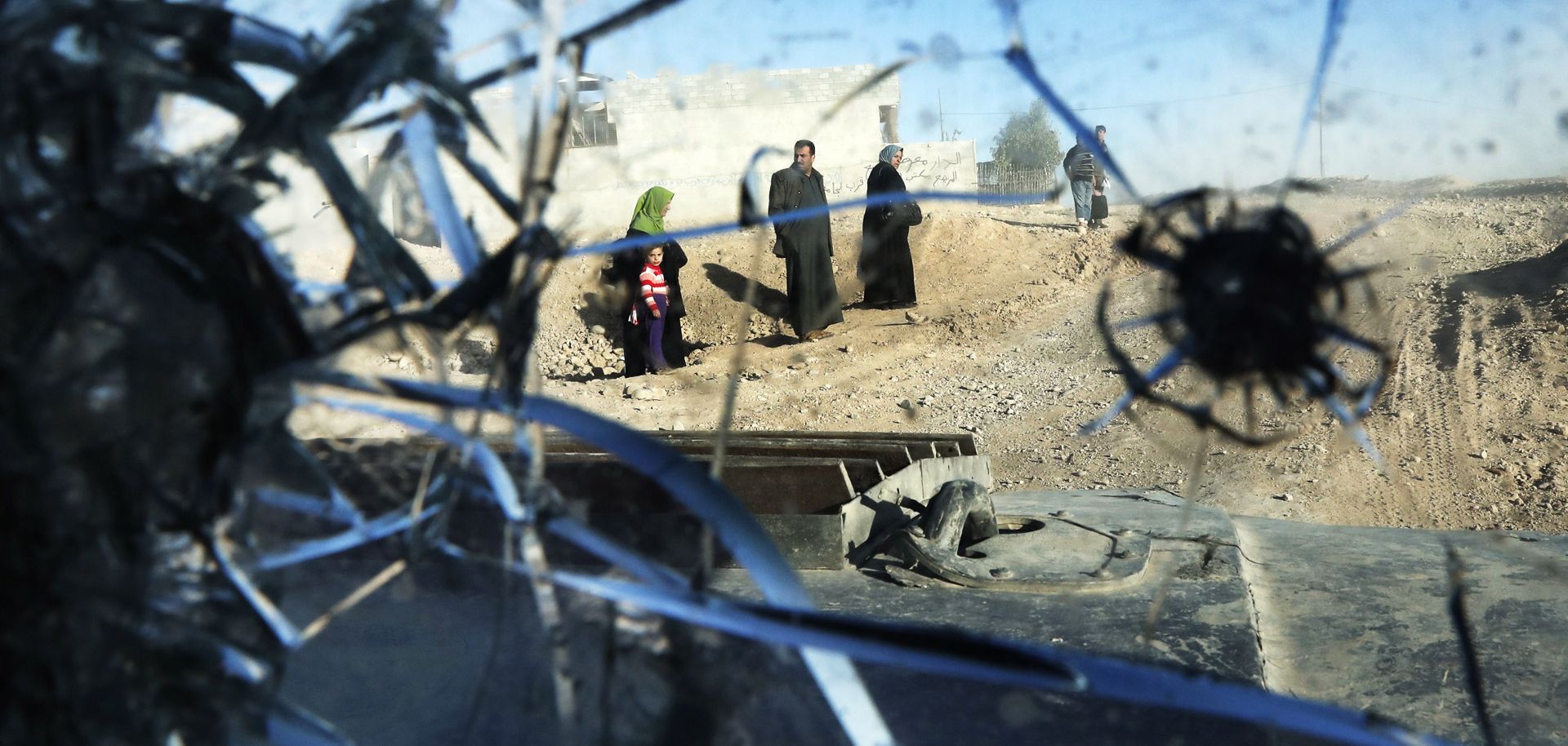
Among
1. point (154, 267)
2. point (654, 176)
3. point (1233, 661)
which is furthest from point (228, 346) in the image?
point (1233, 661)

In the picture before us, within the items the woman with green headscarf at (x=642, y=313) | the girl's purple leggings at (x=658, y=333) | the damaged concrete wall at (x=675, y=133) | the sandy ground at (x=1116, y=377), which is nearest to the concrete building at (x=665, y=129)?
the damaged concrete wall at (x=675, y=133)

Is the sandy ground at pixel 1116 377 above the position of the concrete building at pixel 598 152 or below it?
below

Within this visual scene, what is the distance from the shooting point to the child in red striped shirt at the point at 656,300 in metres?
8.95

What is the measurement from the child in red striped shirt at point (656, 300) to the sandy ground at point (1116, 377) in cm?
40

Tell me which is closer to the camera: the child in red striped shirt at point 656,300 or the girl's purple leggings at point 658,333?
the child in red striped shirt at point 656,300

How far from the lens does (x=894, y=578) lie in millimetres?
2789

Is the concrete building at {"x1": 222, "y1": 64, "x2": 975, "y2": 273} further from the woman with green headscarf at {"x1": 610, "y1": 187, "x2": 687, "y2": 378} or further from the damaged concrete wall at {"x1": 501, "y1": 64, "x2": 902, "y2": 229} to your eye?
the woman with green headscarf at {"x1": 610, "y1": 187, "x2": 687, "y2": 378}

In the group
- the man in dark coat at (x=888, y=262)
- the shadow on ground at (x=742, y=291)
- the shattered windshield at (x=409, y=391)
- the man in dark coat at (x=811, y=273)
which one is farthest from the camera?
the shadow on ground at (x=742, y=291)

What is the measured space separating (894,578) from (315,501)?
5.97 ft

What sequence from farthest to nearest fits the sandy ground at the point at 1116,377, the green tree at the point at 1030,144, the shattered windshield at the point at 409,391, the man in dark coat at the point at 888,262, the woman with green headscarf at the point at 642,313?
the man in dark coat at the point at 888,262 < the woman with green headscarf at the point at 642,313 < the sandy ground at the point at 1116,377 < the green tree at the point at 1030,144 < the shattered windshield at the point at 409,391

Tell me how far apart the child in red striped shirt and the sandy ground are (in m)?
0.40

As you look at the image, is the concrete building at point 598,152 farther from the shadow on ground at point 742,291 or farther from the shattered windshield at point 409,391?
the shadow on ground at point 742,291

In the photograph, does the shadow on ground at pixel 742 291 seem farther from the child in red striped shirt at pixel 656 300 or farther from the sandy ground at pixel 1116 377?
the child in red striped shirt at pixel 656 300

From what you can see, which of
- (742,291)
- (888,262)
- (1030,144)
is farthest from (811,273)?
(1030,144)
